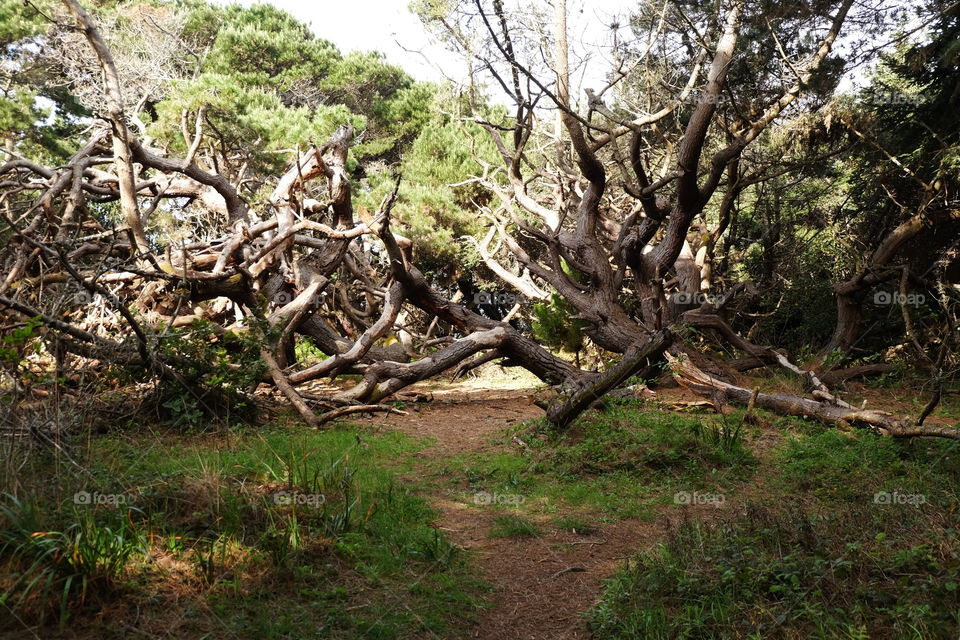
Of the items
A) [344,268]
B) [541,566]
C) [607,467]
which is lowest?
[541,566]

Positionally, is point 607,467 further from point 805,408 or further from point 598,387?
point 805,408

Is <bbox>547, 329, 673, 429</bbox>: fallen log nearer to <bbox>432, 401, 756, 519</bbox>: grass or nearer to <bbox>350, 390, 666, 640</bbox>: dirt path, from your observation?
<bbox>432, 401, 756, 519</bbox>: grass

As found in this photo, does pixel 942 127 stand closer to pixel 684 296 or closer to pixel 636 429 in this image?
pixel 684 296

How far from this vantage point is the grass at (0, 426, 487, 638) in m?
2.95

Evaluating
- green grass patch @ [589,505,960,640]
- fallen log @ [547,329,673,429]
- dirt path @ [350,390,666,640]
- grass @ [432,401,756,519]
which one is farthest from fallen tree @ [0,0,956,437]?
green grass patch @ [589,505,960,640]

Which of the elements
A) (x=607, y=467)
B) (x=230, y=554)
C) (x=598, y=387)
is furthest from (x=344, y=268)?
(x=230, y=554)

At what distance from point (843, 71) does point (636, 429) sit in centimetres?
645

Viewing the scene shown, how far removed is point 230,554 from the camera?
137 inches

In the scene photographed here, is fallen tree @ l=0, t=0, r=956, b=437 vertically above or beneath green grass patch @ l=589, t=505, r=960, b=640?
above

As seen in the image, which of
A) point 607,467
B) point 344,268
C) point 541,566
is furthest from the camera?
point 344,268

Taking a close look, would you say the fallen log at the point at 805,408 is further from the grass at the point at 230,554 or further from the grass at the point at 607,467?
the grass at the point at 230,554

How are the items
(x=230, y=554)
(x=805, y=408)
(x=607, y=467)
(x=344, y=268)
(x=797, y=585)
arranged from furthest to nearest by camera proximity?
(x=344, y=268) < (x=805, y=408) < (x=607, y=467) < (x=230, y=554) < (x=797, y=585)

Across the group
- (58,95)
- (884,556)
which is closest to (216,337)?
(884,556)

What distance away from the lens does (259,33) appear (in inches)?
800
